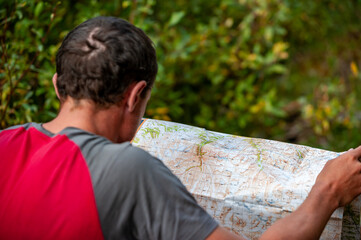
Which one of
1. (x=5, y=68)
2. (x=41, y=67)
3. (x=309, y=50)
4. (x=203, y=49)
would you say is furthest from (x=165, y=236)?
(x=309, y=50)

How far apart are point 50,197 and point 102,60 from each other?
41 cm

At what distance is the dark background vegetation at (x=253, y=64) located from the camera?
12.2 ft

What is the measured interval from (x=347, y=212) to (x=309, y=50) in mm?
4093

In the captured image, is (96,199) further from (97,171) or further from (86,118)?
(86,118)

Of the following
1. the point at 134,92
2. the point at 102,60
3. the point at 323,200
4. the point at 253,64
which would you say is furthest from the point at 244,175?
the point at 253,64

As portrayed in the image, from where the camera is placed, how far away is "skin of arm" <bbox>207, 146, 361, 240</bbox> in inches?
54.8

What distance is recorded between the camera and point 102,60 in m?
1.36

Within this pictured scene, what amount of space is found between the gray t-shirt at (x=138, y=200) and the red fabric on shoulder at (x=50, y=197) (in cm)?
3

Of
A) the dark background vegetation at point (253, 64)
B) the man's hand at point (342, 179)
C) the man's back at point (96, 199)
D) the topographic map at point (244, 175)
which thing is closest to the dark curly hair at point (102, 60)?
the man's back at point (96, 199)

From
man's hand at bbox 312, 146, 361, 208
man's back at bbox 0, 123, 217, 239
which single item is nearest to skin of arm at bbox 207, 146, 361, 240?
man's hand at bbox 312, 146, 361, 208

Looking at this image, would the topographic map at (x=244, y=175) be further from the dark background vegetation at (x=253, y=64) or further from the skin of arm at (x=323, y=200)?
the dark background vegetation at (x=253, y=64)

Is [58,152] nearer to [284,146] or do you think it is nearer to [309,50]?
[284,146]

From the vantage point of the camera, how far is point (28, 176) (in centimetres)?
128

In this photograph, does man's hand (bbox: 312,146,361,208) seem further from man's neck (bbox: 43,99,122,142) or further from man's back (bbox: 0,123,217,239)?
man's neck (bbox: 43,99,122,142)
